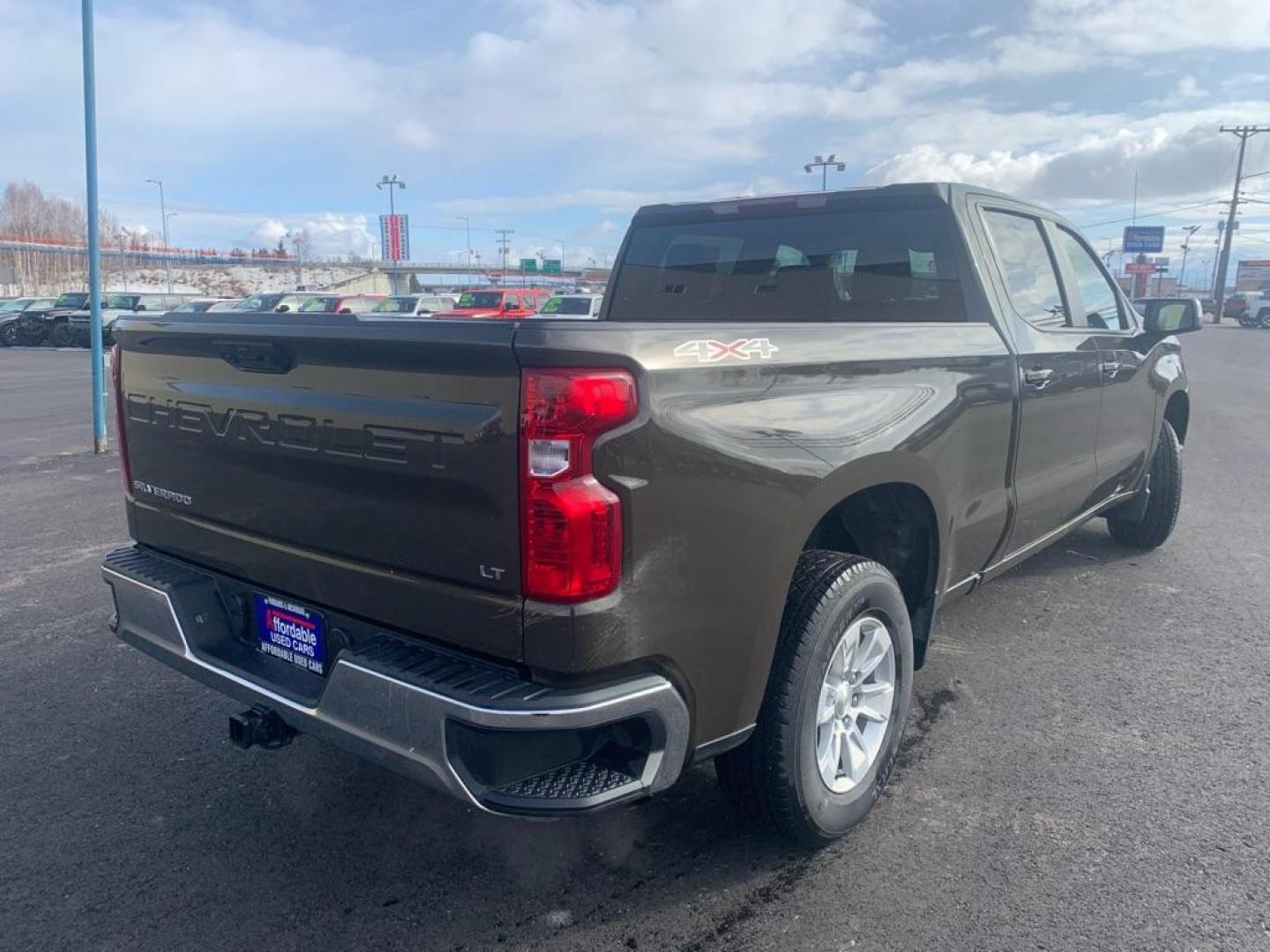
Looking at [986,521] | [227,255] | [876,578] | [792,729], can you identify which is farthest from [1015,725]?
[227,255]

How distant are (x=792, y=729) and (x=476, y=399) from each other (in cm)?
127

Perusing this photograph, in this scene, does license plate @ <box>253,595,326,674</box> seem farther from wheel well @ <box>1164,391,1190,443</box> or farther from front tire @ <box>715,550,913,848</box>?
wheel well @ <box>1164,391,1190,443</box>

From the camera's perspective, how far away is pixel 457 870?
289 cm

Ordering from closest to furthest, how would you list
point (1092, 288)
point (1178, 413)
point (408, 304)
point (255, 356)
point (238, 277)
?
point (255, 356)
point (1092, 288)
point (1178, 413)
point (408, 304)
point (238, 277)

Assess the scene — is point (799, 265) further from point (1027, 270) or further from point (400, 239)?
point (400, 239)

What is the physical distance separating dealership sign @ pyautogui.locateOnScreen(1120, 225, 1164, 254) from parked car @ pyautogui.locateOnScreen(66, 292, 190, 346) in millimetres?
74780

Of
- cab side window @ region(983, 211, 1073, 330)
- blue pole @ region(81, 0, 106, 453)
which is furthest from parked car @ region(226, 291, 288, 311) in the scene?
cab side window @ region(983, 211, 1073, 330)

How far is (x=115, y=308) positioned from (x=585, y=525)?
36.7 meters

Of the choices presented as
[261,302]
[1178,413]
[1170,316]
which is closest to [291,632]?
[1170,316]

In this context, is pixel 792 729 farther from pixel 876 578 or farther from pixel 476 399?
pixel 476 399

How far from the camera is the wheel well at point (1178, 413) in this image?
20.0ft

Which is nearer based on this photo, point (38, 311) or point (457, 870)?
point (457, 870)

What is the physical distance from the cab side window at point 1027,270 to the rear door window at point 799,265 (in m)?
0.29

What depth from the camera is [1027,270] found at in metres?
4.20
